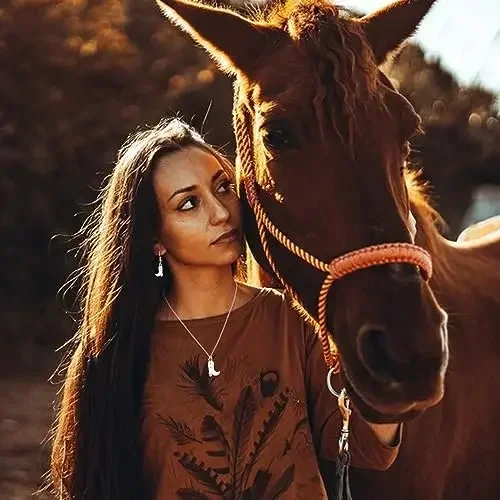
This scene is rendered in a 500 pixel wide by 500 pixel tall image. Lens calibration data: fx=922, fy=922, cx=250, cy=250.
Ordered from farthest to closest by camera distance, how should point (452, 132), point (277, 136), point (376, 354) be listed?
point (452, 132) < point (277, 136) < point (376, 354)

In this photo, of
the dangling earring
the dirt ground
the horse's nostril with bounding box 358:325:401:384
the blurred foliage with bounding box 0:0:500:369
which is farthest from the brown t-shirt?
the blurred foliage with bounding box 0:0:500:369

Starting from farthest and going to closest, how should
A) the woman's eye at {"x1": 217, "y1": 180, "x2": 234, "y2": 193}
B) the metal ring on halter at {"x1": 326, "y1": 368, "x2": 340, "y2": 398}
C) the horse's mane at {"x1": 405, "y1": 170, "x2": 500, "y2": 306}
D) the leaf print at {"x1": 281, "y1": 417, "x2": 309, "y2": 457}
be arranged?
the horse's mane at {"x1": 405, "y1": 170, "x2": 500, "y2": 306} → the woman's eye at {"x1": 217, "y1": 180, "x2": 234, "y2": 193} → the leaf print at {"x1": 281, "y1": 417, "x2": 309, "y2": 457} → the metal ring on halter at {"x1": 326, "y1": 368, "x2": 340, "y2": 398}

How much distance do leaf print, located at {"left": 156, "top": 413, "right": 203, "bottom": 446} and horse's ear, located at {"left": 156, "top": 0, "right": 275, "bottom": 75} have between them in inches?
32.4

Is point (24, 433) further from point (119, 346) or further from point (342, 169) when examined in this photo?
point (342, 169)

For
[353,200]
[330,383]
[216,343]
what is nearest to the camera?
[353,200]

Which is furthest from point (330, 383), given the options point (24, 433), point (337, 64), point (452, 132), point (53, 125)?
point (452, 132)

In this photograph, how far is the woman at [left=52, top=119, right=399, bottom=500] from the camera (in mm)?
2107

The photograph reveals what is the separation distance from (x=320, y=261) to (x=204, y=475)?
594mm

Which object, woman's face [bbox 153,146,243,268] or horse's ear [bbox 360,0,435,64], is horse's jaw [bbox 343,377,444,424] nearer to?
woman's face [bbox 153,146,243,268]

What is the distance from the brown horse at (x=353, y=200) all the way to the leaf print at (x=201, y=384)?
0.29 m

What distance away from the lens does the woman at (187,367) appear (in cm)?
211

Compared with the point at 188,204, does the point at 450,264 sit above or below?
below

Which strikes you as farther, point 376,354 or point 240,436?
point 240,436

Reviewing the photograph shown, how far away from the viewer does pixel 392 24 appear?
2193 millimetres
